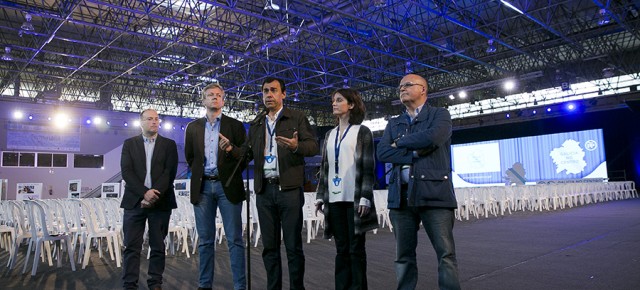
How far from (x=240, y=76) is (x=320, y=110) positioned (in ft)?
21.0

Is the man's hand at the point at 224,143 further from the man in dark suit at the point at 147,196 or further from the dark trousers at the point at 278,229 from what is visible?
the man in dark suit at the point at 147,196

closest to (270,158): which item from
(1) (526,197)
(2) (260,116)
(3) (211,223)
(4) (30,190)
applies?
(2) (260,116)

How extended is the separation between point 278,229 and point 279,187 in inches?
9.9

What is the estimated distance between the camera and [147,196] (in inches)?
126

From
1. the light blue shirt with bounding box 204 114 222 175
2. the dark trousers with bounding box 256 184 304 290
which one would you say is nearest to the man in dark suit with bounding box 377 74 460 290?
the dark trousers with bounding box 256 184 304 290

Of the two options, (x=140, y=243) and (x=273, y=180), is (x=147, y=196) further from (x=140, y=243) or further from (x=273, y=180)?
(x=273, y=180)

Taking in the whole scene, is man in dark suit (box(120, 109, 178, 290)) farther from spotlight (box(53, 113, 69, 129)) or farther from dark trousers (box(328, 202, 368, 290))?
spotlight (box(53, 113, 69, 129))

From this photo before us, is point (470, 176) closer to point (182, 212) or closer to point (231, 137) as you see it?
point (182, 212)

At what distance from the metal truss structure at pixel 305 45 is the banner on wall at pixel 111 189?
3735mm

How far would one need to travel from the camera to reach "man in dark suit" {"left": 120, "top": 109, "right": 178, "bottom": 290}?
3.23 meters

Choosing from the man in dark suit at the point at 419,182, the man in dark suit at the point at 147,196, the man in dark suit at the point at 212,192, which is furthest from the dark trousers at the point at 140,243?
the man in dark suit at the point at 419,182

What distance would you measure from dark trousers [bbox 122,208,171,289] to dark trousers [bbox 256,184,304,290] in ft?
3.18

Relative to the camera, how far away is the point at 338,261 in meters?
2.73

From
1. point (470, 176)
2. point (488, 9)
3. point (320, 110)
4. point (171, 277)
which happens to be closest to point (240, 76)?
point (320, 110)
